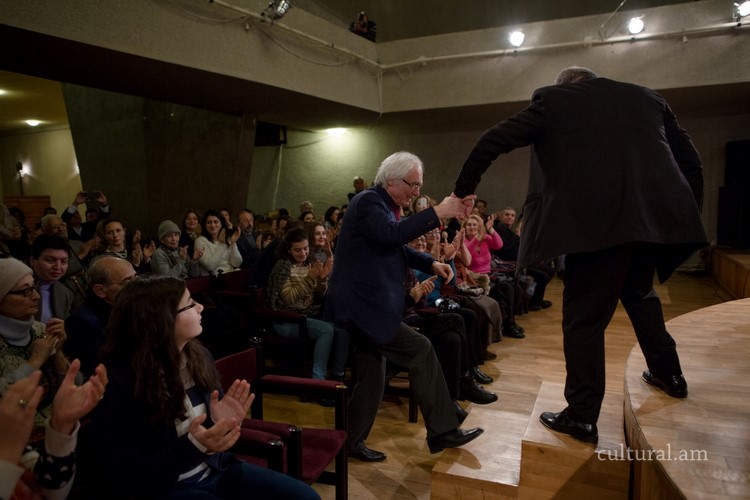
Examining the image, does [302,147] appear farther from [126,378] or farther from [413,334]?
[126,378]

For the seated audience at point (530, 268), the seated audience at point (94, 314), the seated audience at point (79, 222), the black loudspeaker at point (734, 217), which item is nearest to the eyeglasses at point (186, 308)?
the seated audience at point (94, 314)

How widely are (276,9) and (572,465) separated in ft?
17.0

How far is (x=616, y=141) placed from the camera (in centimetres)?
170

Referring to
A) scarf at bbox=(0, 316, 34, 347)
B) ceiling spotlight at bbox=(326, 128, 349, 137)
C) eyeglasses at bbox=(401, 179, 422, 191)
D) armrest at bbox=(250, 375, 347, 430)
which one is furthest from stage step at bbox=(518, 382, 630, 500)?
ceiling spotlight at bbox=(326, 128, 349, 137)

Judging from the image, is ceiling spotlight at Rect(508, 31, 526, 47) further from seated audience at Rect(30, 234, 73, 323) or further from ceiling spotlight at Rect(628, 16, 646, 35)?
seated audience at Rect(30, 234, 73, 323)

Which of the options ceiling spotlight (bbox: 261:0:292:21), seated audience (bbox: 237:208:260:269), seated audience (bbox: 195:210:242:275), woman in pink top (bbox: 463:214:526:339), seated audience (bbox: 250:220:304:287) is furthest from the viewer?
ceiling spotlight (bbox: 261:0:292:21)

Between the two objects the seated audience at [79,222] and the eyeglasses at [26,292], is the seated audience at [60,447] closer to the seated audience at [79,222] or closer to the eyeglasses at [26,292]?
the eyeglasses at [26,292]

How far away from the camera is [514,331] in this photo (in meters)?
4.63

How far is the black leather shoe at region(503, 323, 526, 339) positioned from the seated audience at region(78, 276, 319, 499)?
11.2 feet

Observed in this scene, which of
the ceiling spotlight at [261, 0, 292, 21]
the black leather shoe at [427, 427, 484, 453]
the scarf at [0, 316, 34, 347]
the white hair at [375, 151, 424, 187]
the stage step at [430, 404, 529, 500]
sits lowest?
the stage step at [430, 404, 529, 500]

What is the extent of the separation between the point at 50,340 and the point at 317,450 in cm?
97

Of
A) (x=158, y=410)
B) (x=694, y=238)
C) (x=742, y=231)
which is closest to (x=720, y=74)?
(x=742, y=231)

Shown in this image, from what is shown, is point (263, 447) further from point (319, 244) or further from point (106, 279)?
point (319, 244)

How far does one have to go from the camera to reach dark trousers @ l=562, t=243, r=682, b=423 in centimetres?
172
